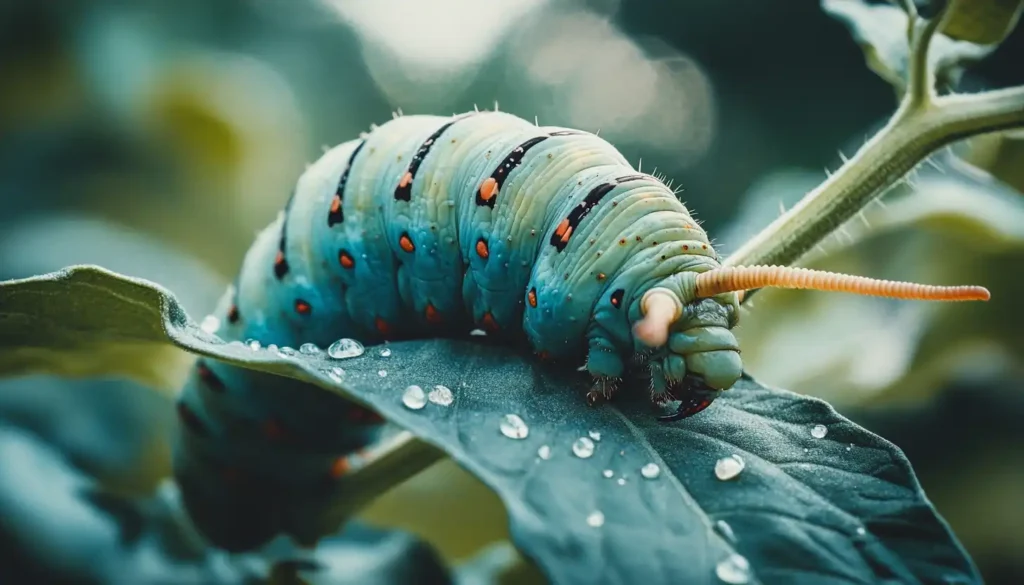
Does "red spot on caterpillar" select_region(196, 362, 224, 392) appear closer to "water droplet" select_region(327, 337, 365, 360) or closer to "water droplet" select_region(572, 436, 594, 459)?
"water droplet" select_region(327, 337, 365, 360)

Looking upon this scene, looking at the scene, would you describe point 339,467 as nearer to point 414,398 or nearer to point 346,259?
point 346,259

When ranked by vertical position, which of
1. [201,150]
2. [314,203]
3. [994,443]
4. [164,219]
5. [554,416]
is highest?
[201,150]

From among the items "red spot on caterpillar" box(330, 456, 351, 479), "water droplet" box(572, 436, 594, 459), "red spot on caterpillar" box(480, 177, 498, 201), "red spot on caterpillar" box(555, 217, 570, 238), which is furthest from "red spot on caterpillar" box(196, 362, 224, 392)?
"water droplet" box(572, 436, 594, 459)

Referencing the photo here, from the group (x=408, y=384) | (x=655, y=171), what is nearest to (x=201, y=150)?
(x=655, y=171)

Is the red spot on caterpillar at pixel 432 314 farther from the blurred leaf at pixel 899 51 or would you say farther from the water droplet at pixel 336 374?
the blurred leaf at pixel 899 51

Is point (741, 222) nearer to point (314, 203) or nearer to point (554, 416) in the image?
point (314, 203)
